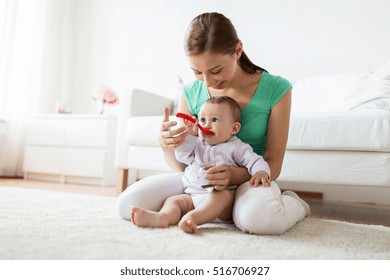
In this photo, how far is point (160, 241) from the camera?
828 millimetres

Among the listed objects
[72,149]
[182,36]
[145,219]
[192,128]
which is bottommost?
[72,149]

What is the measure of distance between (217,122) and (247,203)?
26cm

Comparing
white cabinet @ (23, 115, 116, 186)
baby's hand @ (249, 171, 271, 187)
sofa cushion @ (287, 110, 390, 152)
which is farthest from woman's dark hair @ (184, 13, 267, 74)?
white cabinet @ (23, 115, 116, 186)

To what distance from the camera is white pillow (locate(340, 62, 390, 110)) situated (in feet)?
5.35

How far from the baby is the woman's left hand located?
0.02 m

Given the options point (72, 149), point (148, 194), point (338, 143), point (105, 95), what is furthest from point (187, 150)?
point (105, 95)

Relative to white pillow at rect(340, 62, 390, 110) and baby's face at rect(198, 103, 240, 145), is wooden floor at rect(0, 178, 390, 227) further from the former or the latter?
baby's face at rect(198, 103, 240, 145)

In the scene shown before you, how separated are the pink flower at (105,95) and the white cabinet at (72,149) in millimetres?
391

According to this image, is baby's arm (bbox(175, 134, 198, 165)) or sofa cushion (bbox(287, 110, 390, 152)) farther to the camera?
sofa cushion (bbox(287, 110, 390, 152))

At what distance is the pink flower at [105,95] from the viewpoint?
10.4 ft

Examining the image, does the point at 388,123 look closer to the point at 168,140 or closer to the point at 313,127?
the point at 313,127

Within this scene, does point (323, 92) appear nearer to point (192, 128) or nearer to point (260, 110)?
point (260, 110)

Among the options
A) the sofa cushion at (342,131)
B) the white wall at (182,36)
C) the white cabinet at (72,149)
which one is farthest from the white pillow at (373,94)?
the white cabinet at (72,149)
